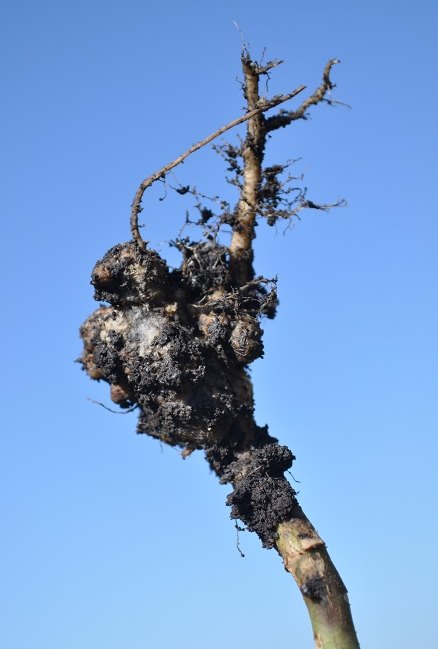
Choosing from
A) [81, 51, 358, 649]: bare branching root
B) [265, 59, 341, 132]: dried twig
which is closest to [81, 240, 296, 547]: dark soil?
[81, 51, 358, 649]: bare branching root

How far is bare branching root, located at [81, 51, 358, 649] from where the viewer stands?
586 centimetres

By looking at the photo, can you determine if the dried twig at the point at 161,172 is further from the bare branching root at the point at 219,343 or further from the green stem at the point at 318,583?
the green stem at the point at 318,583

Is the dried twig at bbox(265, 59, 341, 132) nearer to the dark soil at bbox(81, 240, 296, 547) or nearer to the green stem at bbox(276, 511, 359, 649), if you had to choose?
the dark soil at bbox(81, 240, 296, 547)

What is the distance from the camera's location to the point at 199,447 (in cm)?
623

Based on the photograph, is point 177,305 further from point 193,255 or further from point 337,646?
point 337,646

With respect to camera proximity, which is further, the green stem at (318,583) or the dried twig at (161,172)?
the dried twig at (161,172)

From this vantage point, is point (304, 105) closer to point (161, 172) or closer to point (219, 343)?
Result: point (161, 172)

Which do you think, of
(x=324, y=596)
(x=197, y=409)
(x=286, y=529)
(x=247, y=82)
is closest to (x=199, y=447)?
(x=197, y=409)

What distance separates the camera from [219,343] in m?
6.09

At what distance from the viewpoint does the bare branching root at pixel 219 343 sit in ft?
19.2

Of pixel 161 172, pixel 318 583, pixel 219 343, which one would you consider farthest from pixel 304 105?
pixel 318 583

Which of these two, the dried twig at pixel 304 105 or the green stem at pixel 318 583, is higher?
the dried twig at pixel 304 105

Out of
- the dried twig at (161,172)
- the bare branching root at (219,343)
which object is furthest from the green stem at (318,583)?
the dried twig at (161,172)

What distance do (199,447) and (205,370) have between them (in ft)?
2.13
